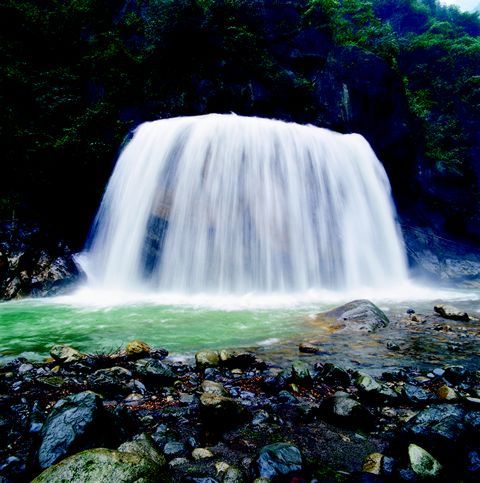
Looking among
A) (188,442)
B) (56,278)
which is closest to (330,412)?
(188,442)

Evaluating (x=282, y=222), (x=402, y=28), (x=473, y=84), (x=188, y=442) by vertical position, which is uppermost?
(x=402, y=28)

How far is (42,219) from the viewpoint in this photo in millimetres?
12344

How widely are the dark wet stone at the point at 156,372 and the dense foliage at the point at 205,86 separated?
11.0 meters

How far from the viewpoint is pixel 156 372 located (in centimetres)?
392

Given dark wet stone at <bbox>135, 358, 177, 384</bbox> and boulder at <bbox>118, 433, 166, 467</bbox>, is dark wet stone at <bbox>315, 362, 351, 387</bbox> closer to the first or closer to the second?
dark wet stone at <bbox>135, 358, 177, 384</bbox>

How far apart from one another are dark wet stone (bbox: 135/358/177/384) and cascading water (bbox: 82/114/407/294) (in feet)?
23.0

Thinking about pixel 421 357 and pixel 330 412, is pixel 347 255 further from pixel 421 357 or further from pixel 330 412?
pixel 330 412

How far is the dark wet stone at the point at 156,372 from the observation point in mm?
3877

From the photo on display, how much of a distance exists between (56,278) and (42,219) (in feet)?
9.37

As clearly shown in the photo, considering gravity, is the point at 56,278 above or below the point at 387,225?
below

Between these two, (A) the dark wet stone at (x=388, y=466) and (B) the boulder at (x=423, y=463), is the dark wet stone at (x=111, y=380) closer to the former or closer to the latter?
(A) the dark wet stone at (x=388, y=466)

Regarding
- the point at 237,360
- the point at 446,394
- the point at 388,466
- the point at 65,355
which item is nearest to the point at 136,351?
the point at 65,355

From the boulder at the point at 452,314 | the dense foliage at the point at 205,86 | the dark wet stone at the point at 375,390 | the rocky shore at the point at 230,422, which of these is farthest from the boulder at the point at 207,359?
the dense foliage at the point at 205,86

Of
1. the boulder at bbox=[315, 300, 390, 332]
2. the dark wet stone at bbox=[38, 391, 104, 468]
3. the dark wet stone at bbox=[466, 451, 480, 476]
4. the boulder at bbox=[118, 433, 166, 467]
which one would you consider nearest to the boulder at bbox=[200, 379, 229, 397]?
the boulder at bbox=[118, 433, 166, 467]
